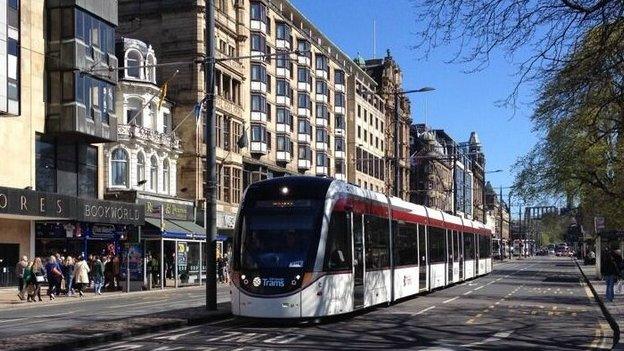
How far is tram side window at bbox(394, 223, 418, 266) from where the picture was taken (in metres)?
24.5

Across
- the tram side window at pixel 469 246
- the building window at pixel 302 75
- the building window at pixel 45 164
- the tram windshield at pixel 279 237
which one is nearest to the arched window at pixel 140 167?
the building window at pixel 45 164

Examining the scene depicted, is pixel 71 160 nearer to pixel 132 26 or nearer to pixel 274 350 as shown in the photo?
pixel 132 26

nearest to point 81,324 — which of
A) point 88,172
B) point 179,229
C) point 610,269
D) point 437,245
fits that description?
point 437,245

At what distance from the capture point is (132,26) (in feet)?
196

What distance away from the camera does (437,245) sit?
1222 inches

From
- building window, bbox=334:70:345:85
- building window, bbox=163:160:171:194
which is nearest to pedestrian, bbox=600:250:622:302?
building window, bbox=163:160:171:194

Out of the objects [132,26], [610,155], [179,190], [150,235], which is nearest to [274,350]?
[150,235]

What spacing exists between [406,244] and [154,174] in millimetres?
29483

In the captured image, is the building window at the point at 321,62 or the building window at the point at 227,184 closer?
the building window at the point at 227,184

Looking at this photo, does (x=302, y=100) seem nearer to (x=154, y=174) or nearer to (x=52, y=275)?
(x=154, y=174)

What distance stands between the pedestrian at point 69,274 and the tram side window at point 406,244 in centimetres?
1626

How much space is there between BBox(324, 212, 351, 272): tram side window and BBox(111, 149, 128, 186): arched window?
105ft

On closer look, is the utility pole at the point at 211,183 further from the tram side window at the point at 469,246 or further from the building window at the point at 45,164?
the building window at the point at 45,164

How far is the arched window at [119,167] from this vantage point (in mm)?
48906
